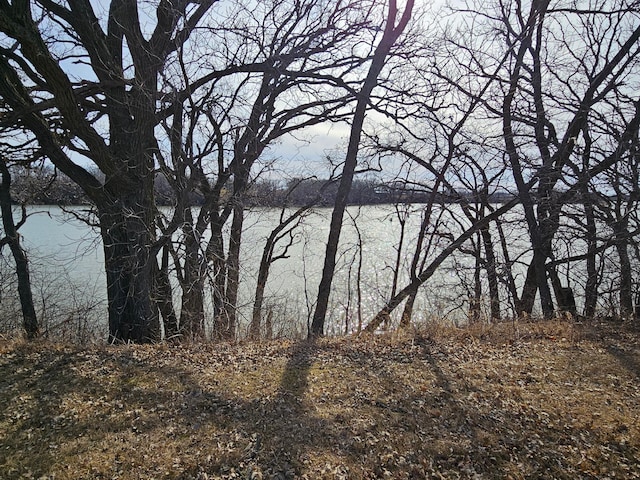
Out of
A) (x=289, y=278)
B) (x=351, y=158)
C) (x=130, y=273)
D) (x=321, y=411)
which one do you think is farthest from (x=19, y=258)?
(x=289, y=278)

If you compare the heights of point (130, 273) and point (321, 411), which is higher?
point (130, 273)

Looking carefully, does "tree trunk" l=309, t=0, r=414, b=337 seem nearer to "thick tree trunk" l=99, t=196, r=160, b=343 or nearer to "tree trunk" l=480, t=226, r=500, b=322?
"thick tree trunk" l=99, t=196, r=160, b=343

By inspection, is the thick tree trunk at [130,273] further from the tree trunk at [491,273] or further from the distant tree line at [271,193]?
the tree trunk at [491,273]

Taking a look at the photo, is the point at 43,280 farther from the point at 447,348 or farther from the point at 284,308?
the point at 447,348

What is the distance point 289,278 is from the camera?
513 inches

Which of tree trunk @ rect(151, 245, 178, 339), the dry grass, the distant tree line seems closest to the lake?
the distant tree line

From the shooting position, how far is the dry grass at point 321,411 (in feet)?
7.88

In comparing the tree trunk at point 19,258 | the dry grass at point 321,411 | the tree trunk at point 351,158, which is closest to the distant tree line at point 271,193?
the tree trunk at point 19,258

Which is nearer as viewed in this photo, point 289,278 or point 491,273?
point 491,273

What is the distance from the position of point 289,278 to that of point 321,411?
10.0m

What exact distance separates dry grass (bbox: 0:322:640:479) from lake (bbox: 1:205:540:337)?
1.93 metres

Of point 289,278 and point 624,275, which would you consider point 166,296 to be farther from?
point 624,275

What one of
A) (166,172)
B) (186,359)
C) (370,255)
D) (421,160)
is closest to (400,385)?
(186,359)

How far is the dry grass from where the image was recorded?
2.40 metres
